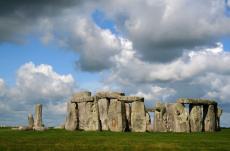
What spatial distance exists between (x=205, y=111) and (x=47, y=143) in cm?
1816

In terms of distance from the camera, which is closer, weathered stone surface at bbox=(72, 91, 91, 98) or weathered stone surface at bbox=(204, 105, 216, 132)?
weathered stone surface at bbox=(204, 105, 216, 132)

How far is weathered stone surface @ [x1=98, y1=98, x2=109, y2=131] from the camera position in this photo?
40.4 m

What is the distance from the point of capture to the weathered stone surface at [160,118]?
40.3m

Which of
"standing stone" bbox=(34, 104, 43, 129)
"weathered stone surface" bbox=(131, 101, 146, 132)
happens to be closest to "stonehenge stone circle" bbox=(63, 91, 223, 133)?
"weathered stone surface" bbox=(131, 101, 146, 132)

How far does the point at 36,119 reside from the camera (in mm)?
46375

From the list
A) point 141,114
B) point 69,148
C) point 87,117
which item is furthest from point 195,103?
point 69,148

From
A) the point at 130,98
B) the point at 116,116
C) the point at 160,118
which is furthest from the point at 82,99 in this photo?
the point at 160,118

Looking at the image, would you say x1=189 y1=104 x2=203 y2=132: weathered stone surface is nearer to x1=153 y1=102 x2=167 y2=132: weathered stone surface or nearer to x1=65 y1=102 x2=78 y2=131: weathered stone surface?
x1=153 y1=102 x2=167 y2=132: weathered stone surface

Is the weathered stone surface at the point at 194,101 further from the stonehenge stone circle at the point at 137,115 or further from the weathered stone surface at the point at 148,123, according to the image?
the weathered stone surface at the point at 148,123

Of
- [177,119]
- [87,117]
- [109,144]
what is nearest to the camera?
[109,144]

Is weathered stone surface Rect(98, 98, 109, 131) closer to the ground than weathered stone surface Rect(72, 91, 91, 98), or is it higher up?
closer to the ground

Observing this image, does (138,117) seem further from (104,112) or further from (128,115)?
(104,112)

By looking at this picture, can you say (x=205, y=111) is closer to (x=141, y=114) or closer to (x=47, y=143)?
(x=141, y=114)

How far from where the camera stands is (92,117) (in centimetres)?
4116
